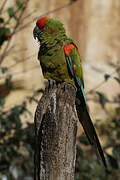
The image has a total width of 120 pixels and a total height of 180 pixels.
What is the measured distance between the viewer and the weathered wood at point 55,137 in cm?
135

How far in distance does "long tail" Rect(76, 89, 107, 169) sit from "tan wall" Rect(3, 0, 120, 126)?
2.89m

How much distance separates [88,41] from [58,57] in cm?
373

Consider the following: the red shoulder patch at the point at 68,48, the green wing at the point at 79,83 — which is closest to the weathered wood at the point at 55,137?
the green wing at the point at 79,83

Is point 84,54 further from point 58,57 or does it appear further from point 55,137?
point 55,137

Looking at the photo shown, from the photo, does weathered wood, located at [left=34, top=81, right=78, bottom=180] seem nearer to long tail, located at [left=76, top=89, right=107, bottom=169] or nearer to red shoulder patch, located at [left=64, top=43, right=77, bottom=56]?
long tail, located at [left=76, top=89, right=107, bottom=169]

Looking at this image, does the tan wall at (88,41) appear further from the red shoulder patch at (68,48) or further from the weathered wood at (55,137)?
the weathered wood at (55,137)

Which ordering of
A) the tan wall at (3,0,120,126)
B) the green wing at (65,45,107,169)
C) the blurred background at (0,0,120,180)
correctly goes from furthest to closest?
the tan wall at (3,0,120,126)
the blurred background at (0,0,120,180)
the green wing at (65,45,107,169)

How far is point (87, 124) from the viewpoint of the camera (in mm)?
1896

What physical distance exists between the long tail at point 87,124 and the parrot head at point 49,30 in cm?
43

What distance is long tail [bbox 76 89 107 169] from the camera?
5.65 ft

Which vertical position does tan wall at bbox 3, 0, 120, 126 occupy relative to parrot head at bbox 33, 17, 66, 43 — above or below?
above

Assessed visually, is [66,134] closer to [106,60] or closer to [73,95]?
[73,95]

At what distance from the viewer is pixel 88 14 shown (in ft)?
18.4

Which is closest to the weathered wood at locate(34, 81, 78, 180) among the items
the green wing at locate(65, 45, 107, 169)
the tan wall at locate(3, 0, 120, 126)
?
the green wing at locate(65, 45, 107, 169)
